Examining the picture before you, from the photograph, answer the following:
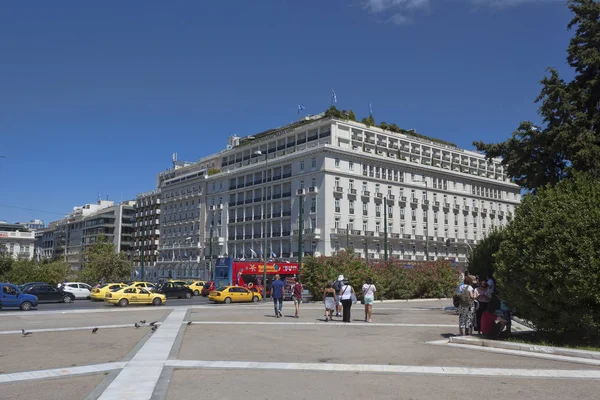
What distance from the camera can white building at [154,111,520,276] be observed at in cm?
7038

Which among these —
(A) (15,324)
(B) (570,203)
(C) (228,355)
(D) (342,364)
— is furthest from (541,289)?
(A) (15,324)

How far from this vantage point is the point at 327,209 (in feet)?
225

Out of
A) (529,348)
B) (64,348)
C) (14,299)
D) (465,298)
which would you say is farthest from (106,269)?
(529,348)

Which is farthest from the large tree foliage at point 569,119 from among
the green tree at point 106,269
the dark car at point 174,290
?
the green tree at point 106,269

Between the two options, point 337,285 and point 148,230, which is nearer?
point 337,285

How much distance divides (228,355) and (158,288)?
124ft

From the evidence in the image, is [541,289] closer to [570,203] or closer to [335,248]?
[570,203]

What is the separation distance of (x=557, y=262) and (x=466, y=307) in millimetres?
2906

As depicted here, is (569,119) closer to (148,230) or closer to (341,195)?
(341,195)

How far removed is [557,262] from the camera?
12.8 metres

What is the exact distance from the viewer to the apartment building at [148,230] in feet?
341

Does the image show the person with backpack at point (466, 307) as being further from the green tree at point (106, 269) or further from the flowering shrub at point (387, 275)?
the green tree at point (106, 269)

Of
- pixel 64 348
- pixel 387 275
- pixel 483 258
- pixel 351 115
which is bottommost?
pixel 64 348

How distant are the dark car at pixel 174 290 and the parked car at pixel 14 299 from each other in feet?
51.5
